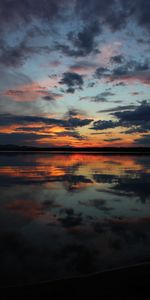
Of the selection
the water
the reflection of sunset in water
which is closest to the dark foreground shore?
the water

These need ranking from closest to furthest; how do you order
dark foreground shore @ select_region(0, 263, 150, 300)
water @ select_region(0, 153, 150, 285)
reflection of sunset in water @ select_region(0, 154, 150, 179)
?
dark foreground shore @ select_region(0, 263, 150, 300)
water @ select_region(0, 153, 150, 285)
reflection of sunset in water @ select_region(0, 154, 150, 179)

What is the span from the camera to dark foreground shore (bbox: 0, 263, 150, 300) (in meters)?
4.66

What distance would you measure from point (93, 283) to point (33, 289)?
1048mm

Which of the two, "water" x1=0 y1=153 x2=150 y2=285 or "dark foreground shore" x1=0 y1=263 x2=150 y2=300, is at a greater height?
"dark foreground shore" x1=0 y1=263 x2=150 y2=300

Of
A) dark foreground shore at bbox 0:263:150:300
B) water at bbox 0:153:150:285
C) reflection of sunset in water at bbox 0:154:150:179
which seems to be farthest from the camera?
reflection of sunset in water at bbox 0:154:150:179

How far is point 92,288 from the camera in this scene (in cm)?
486

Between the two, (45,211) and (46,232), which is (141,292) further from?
(45,211)

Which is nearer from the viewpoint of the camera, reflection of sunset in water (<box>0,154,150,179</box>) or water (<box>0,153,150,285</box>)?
water (<box>0,153,150,285</box>)

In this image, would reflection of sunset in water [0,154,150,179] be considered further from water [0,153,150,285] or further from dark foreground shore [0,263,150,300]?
dark foreground shore [0,263,150,300]

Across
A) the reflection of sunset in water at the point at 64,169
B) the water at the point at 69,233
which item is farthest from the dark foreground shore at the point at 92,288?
the reflection of sunset in water at the point at 64,169

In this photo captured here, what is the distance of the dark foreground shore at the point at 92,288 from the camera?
15.3ft

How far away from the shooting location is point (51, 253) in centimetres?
720

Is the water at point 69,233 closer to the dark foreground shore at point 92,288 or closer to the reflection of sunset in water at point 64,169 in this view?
→ the dark foreground shore at point 92,288

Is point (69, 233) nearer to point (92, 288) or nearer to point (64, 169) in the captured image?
point (92, 288)
